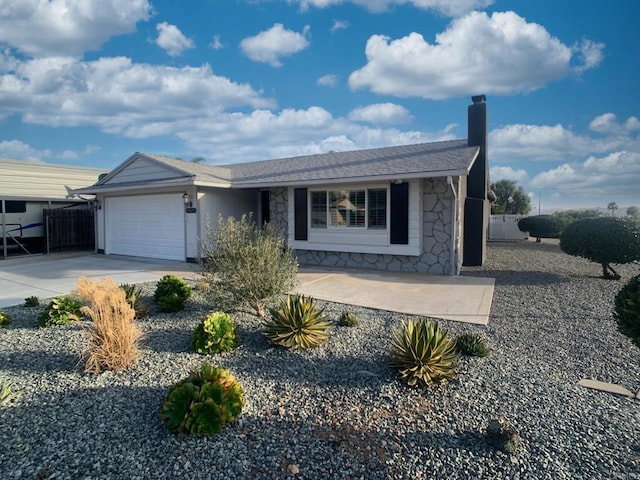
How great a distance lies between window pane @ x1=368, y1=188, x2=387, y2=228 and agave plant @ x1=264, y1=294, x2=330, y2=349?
21.5 ft

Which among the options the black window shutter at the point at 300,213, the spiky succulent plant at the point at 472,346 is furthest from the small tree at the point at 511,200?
the spiky succulent plant at the point at 472,346

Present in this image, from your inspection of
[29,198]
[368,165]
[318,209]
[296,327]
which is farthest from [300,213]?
[29,198]

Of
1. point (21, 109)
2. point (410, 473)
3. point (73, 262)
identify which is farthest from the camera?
point (21, 109)

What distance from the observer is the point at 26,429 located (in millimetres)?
3270

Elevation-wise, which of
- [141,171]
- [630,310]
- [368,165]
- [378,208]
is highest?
[141,171]

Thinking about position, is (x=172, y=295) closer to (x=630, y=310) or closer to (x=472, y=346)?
(x=472, y=346)

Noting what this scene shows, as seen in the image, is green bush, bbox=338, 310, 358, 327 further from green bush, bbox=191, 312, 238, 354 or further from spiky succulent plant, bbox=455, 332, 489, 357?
green bush, bbox=191, 312, 238, 354

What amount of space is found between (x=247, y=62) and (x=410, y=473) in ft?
50.3

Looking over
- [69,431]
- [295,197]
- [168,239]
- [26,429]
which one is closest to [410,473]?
[69,431]

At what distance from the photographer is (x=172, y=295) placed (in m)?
6.51

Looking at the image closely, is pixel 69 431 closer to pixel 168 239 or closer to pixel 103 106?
pixel 168 239

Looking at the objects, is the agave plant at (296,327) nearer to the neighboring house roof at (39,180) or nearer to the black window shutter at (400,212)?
the black window shutter at (400,212)

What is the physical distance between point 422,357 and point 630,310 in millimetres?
1856

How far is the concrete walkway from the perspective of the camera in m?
7.23
